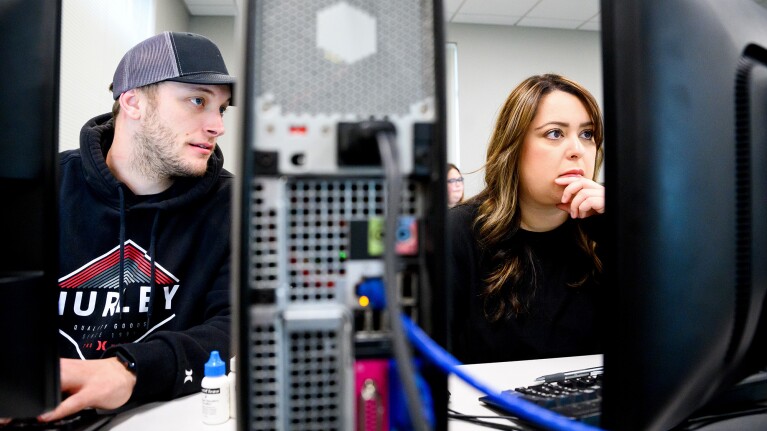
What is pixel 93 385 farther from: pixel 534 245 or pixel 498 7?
pixel 498 7

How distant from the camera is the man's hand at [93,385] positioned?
0.64 metres

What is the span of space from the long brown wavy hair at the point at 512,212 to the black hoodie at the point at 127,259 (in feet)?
2.28

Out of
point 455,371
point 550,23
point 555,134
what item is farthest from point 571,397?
point 550,23

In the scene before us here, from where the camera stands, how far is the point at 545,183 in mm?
1238

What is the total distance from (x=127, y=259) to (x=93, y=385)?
561 mm

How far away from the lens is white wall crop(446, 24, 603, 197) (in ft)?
12.6

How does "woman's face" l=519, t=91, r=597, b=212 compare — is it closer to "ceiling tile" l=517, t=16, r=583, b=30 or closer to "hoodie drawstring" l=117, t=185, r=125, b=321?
"hoodie drawstring" l=117, t=185, r=125, b=321

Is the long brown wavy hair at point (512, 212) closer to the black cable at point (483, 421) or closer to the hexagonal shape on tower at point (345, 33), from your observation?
the black cable at point (483, 421)

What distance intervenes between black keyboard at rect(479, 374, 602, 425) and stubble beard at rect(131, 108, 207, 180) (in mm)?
1049

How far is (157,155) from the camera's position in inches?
53.1

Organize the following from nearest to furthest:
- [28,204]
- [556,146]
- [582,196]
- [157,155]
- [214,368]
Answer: [28,204]
[214,368]
[582,196]
[556,146]
[157,155]

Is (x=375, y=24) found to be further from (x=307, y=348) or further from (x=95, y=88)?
(x=95, y=88)

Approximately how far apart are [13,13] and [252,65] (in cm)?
27

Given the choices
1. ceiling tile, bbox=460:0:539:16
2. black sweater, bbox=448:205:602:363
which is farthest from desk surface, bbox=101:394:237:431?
ceiling tile, bbox=460:0:539:16
